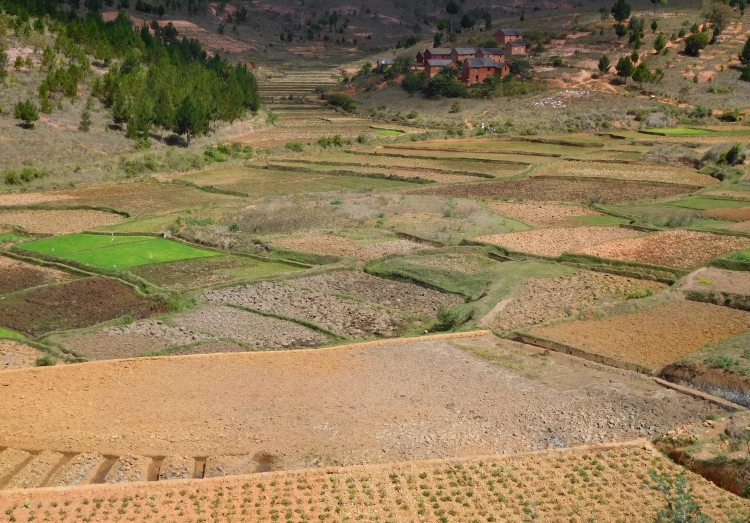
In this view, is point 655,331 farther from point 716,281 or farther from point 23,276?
point 23,276

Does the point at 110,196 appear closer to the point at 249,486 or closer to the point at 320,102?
the point at 249,486

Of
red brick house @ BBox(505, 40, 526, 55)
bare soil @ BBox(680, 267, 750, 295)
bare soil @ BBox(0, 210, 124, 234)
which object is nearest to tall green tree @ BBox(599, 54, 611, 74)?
red brick house @ BBox(505, 40, 526, 55)

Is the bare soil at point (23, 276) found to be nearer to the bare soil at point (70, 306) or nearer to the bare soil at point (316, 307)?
the bare soil at point (70, 306)

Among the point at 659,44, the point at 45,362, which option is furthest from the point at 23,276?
the point at 659,44

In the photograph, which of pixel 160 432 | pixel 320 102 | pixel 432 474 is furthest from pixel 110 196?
pixel 320 102

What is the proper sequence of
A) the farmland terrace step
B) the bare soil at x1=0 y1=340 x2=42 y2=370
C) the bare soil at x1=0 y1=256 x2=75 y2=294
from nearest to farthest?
1. the farmland terrace step
2. the bare soil at x1=0 y1=340 x2=42 y2=370
3. the bare soil at x1=0 y1=256 x2=75 y2=294

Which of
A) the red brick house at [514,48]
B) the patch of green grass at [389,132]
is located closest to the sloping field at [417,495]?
the patch of green grass at [389,132]

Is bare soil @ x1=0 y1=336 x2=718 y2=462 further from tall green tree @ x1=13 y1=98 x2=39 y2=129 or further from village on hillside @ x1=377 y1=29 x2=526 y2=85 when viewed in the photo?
village on hillside @ x1=377 y1=29 x2=526 y2=85
